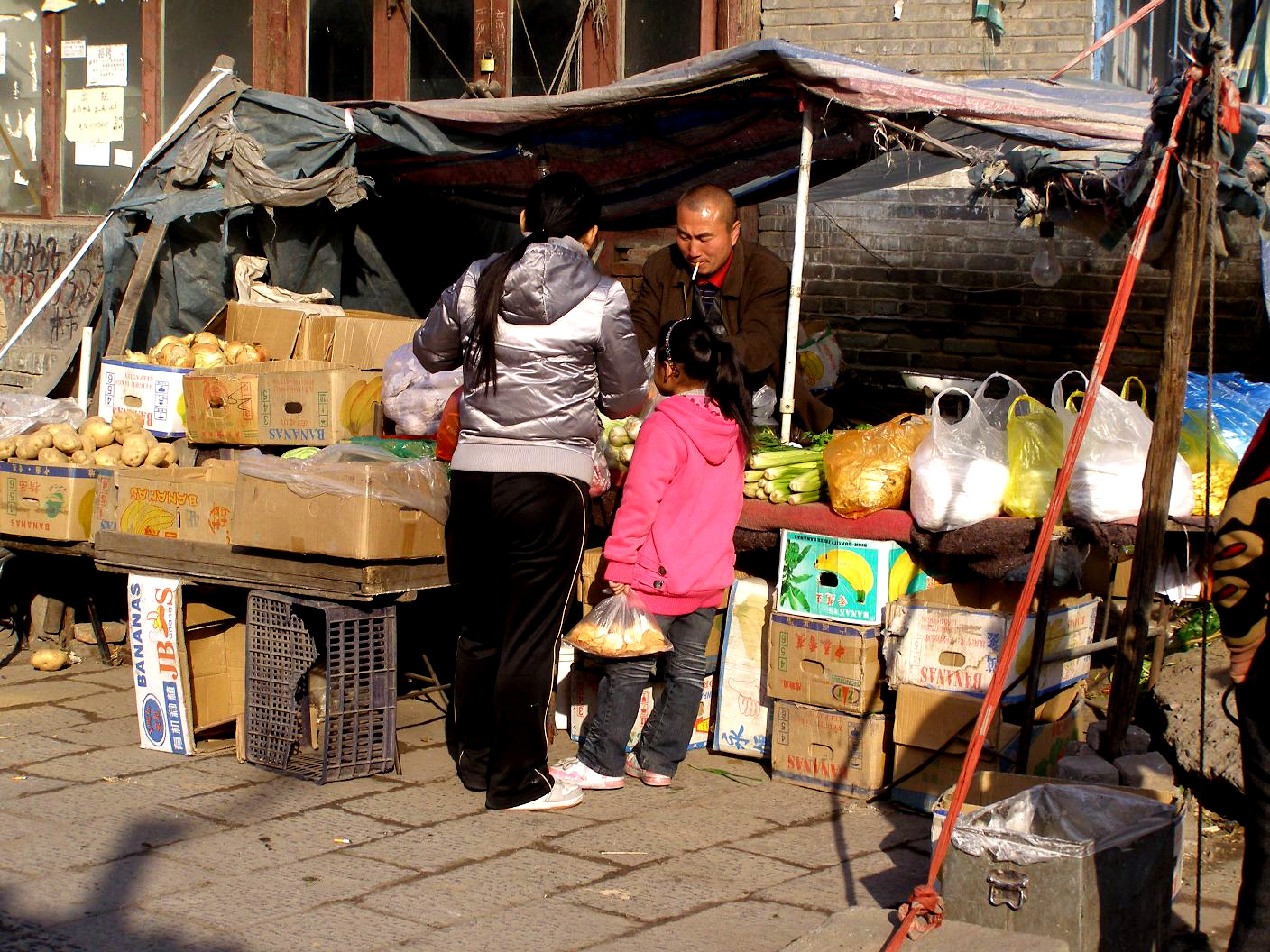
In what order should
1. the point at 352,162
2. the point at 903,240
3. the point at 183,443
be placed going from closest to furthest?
the point at 183,443 < the point at 352,162 < the point at 903,240

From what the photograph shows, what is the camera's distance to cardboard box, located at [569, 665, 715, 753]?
18.3ft

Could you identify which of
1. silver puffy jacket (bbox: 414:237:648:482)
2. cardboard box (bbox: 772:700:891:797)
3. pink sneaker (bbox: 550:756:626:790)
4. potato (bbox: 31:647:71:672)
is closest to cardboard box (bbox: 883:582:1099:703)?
cardboard box (bbox: 772:700:891:797)

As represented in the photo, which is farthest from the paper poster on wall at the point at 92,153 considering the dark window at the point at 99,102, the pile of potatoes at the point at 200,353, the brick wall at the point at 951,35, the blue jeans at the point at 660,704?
the blue jeans at the point at 660,704

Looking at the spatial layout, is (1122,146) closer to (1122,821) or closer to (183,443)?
(1122,821)

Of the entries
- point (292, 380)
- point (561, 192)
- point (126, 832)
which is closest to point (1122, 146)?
point (561, 192)

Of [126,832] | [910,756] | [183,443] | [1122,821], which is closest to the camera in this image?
[1122,821]

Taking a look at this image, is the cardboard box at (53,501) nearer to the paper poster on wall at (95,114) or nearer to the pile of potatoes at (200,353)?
the pile of potatoes at (200,353)

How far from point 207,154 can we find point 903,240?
4397 mm

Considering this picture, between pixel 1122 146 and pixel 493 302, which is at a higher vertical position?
pixel 1122 146

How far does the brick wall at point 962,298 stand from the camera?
329 inches

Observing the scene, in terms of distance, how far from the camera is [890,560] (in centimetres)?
509

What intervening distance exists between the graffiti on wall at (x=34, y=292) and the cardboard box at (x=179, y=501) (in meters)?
3.43

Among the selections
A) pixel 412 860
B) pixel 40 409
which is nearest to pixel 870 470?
pixel 412 860

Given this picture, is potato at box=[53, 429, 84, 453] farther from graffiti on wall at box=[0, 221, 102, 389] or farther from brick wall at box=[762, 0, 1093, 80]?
brick wall at box=[762, 0, 1093, 80]
